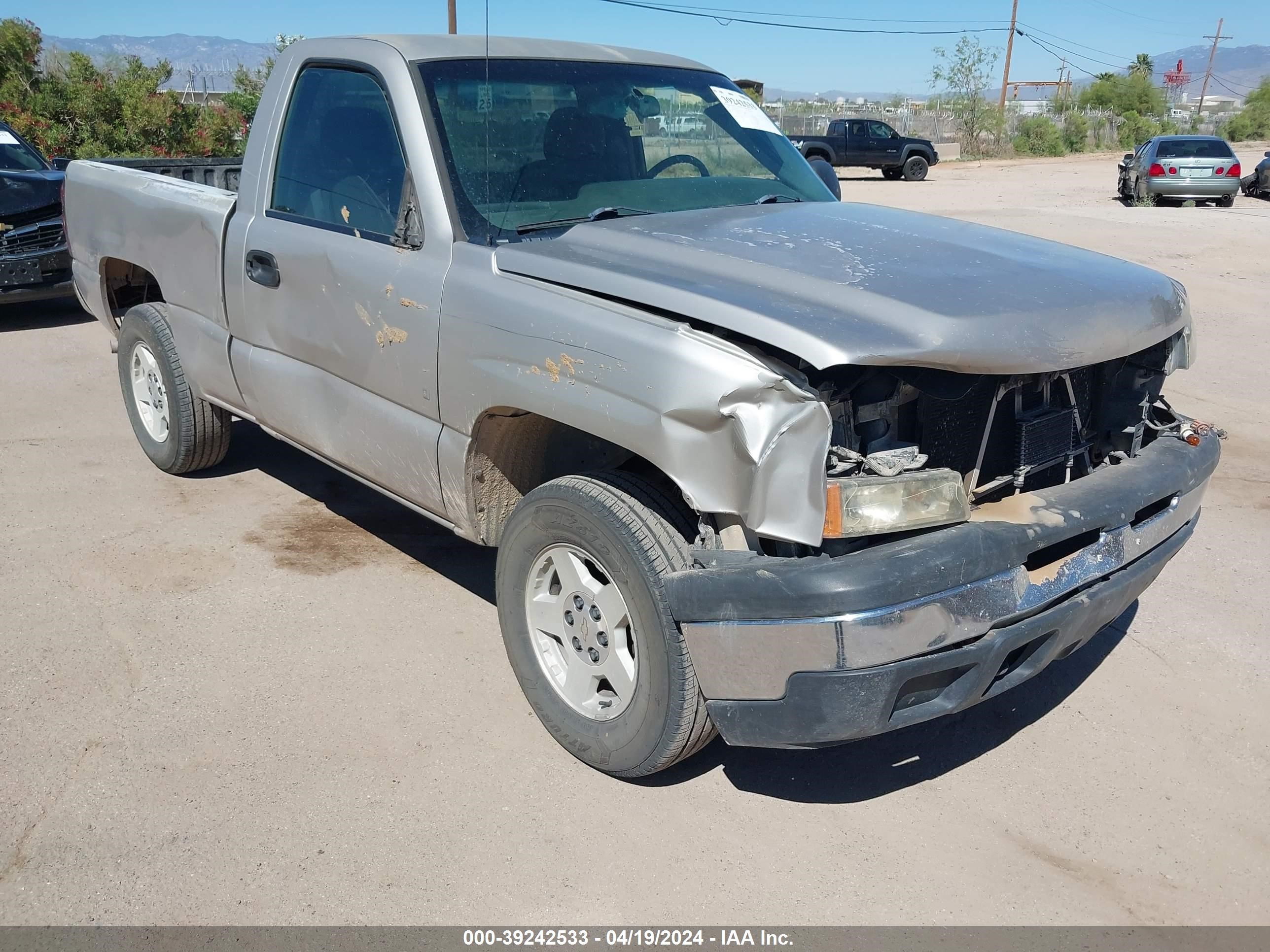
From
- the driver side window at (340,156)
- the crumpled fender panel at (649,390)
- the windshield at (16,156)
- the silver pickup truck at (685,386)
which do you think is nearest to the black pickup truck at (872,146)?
the windshield at (16,156)

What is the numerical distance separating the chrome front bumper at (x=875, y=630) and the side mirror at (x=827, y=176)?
7.20ft

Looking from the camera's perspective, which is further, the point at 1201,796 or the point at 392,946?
the point at 1201,796

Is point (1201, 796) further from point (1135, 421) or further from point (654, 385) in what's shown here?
point (654, 385)

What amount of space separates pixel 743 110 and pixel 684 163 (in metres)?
0.53

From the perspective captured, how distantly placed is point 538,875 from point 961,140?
160 ft

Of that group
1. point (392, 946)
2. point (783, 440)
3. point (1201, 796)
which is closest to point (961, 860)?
point (1201, 796)

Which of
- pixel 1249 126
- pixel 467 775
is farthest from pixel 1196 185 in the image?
pixel 1249 126

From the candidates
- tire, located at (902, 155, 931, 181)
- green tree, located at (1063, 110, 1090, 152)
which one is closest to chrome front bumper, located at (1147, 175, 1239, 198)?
tire, located at (902, 155, 931, 181)

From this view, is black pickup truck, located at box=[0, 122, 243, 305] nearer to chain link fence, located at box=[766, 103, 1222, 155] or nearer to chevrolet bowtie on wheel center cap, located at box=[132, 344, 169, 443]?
chevrolet bowtie on wheel center cap, located at box=[132, 344, 169, 443]

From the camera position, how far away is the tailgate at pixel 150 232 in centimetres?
464

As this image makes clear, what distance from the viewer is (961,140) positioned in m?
47.2

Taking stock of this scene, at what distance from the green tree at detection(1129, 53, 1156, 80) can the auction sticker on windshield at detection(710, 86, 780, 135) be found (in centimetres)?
6831

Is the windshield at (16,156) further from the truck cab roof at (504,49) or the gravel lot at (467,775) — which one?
the truck cab roof at (504,49)

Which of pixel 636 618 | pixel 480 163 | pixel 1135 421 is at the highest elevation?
pixel 480 163
